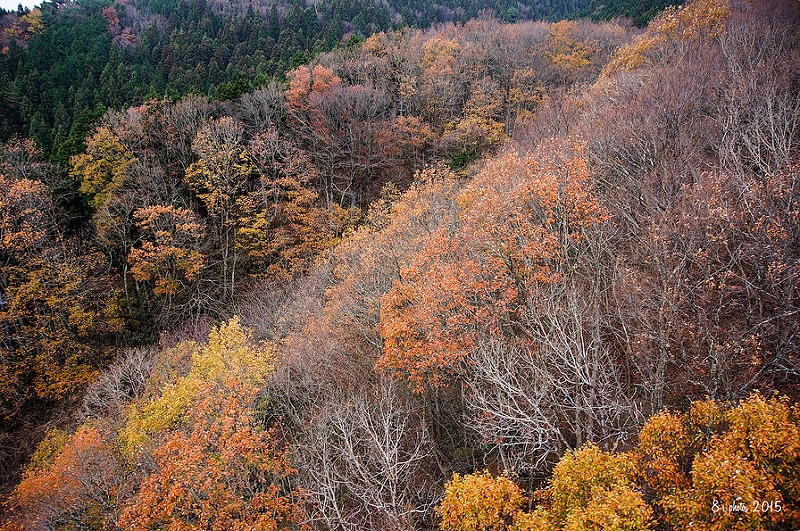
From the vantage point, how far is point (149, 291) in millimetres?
34781

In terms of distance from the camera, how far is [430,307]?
49.6 ft

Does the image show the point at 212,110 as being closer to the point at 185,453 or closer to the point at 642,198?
the point at 185,453

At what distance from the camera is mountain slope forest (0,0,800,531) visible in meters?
9.76

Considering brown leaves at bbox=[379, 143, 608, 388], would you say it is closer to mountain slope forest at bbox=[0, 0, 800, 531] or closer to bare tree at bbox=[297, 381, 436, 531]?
mountain slope forest at bbox=[0, 0, 800, 531]

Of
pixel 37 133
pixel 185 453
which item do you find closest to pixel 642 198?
pixel 185 453

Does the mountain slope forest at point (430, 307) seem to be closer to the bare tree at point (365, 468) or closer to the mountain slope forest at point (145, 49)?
the bare tree at point (365, 468)

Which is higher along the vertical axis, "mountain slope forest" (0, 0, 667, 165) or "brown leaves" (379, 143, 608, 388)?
"mountain slope forest" (0, 0, 667, 165)

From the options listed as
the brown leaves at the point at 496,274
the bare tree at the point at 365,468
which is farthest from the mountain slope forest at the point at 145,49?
the bare tree at the point at 365,468

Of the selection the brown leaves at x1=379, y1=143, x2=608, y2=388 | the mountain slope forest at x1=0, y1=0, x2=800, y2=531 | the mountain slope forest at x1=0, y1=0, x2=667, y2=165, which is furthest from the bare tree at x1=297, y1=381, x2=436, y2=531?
the mountain slope forest at x1=0, y1=0, x2=667, y2=165

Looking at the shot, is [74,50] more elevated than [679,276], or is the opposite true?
[74,50]

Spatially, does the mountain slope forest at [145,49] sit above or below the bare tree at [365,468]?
above

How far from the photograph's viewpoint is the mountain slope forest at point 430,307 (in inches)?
384

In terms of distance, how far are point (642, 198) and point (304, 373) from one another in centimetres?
1710

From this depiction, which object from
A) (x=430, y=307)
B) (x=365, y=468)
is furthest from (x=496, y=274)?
(x=365, y=468)
